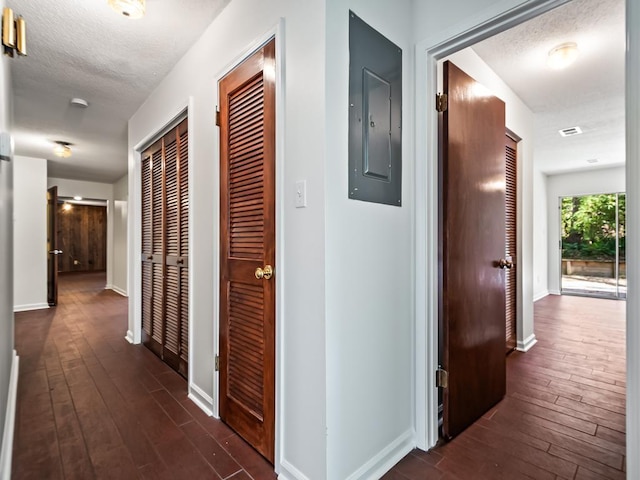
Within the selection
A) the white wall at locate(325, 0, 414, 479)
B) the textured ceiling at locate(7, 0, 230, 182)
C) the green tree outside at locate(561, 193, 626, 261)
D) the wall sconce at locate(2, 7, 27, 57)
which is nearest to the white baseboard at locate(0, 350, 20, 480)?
the white wall at locate(325, 0, 414, 479)

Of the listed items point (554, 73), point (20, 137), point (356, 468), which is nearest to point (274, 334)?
point (356, 468)

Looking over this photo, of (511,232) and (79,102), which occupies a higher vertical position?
(79,102)

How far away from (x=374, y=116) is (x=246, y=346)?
134cm

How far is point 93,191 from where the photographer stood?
7.25 m

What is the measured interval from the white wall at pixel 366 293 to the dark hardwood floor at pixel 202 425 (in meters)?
0.27

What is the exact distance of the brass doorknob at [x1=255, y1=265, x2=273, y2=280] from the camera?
154 cm

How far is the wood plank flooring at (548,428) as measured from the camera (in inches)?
60.6

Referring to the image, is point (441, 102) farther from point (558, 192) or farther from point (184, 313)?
point (558, 192)

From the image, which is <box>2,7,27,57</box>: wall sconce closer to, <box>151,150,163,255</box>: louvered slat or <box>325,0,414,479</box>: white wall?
<box>325,0,414,479</box>: white wall

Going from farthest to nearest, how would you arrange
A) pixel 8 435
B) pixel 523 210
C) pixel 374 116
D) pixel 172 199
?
pixel 523 210 → pixel 172 199 → pixel 8 435 → pixel 374 116

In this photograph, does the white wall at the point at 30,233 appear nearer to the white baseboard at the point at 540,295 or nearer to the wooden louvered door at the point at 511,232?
the wooden louvered door at the point at 511,232

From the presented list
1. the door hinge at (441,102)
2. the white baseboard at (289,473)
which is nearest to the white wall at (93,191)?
the white baseboard at (289,473)

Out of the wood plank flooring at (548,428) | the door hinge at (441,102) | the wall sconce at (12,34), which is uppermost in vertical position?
the wall sconce at (12,34)

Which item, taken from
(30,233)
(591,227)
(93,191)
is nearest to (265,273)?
(30,233)
